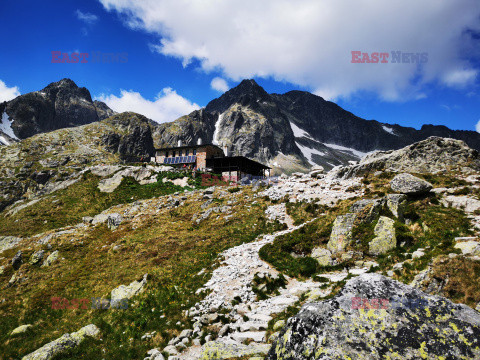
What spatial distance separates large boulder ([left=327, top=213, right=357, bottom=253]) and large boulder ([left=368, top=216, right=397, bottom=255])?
5.05 feet

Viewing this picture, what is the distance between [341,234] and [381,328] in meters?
13.0

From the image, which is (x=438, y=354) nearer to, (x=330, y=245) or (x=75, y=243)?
(x=330, y=245)

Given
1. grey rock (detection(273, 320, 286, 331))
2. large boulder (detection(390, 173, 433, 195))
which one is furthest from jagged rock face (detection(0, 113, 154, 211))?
large boulder (detection(390, 173, 433, 195))

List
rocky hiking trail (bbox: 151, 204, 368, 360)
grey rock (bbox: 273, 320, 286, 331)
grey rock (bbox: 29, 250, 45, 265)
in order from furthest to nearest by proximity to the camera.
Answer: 1. grey rock (bbox: 29, 250, 45, 265)
2. grey rock (bbox: 273, 320, 286, 331)
3. rocky hiking trail (bbox: 151, 204, 368, 360)

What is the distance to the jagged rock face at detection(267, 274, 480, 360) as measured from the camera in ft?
13.4

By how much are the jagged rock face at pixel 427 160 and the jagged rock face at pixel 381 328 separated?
1230 inches

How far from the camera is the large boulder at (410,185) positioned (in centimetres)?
1991

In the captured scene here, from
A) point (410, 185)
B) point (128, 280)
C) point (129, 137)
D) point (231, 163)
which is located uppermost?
point (129, 137)

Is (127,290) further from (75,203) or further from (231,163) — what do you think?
(231,163)

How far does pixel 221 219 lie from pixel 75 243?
18553 millimetres

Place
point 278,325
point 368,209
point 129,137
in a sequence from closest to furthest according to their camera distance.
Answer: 1. point 278,325
2. point 368,209
3. point 129,137

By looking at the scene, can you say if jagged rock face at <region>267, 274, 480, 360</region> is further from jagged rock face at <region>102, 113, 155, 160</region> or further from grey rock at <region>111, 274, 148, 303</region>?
jagged rock face at <region>102, 113, 155, 160</region>

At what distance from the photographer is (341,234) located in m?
16.7

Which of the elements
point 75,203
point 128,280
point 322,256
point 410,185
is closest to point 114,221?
point 75,203
